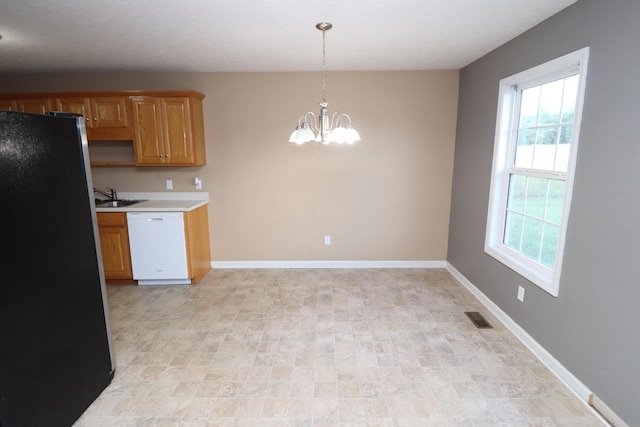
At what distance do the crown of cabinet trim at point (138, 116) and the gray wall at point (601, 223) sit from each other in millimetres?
3408

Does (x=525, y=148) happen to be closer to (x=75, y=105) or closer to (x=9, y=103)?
(x=75, y=105)

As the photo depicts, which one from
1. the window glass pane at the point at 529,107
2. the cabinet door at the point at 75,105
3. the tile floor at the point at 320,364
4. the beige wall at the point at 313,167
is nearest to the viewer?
the tile floor at the point at 320,364

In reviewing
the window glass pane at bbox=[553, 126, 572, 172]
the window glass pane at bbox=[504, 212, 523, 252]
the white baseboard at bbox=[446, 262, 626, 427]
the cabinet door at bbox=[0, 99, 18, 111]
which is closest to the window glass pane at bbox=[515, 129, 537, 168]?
the window glass pane at bbox=[553, 126, 572, 172]

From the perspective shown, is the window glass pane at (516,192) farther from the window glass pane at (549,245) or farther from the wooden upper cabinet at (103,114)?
the wooden upper cabinet at (103,114)

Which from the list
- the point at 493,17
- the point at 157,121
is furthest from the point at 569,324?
the point at 157,121

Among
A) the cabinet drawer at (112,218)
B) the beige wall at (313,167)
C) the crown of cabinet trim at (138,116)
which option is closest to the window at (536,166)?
the beige wall at (313,167)

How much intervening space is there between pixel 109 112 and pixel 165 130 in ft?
2.18

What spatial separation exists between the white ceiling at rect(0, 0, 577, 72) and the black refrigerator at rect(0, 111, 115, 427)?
41.9 inches

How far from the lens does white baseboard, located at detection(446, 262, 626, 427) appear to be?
75.2 inches

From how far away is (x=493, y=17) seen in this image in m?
2.29

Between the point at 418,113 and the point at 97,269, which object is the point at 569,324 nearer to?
the point at 418,113

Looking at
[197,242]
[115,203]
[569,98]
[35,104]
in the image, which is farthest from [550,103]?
[35,104]

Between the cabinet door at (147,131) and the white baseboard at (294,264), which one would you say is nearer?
the cabinet door at (147,131)

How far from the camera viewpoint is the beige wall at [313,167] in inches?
151
